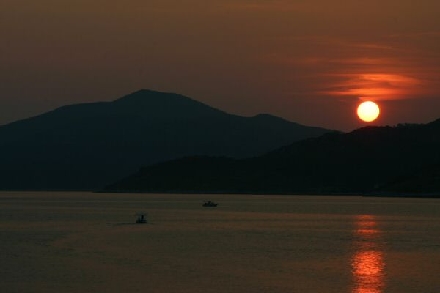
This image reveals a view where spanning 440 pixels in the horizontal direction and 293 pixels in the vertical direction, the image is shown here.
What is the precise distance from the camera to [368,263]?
81.1 metres

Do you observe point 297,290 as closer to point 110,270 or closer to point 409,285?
point 409,285

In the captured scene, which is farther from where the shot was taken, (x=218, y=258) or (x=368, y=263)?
(x=218, y=258)

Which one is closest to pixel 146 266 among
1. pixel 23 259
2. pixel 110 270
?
pixel 110 270

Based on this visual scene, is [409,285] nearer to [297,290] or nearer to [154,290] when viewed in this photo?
[297,290]

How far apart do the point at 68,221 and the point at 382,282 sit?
85655 millimetres

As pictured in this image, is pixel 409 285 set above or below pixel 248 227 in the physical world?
below

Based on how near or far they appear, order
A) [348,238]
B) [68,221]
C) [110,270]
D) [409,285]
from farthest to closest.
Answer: [68,221] < [348,238] < [110,270] < [409,285]

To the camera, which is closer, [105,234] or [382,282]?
[382,282]

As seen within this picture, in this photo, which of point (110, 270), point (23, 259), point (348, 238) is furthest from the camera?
point (348, 238)

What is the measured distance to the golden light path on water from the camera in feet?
215

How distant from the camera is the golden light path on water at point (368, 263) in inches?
2577

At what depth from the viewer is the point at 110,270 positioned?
72.8 meters

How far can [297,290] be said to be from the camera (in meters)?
62.3

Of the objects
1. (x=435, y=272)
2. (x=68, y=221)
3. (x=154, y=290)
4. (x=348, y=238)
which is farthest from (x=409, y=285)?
(x=68, y=221)
